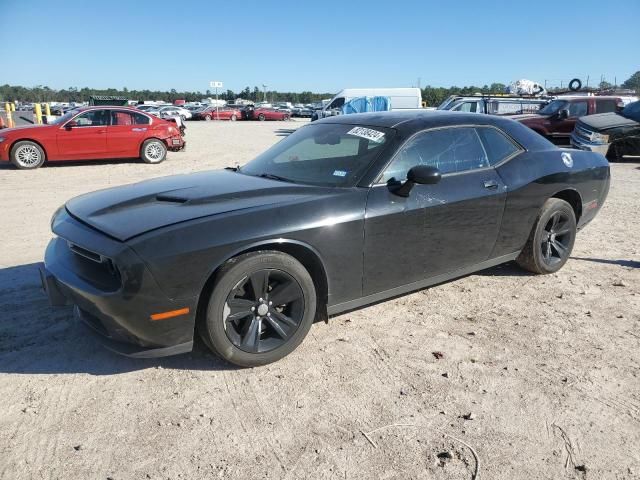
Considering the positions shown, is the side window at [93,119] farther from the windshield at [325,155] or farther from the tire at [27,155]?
the windshield at [325,155]

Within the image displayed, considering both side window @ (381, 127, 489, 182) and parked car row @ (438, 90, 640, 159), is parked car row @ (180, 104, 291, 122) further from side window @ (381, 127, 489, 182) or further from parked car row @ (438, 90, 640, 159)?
side window @ (381, 127, 489, 182)

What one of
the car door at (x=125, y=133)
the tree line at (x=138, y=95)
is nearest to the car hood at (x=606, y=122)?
the car door at (x=125, y=133)

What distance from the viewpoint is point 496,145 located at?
163 inches

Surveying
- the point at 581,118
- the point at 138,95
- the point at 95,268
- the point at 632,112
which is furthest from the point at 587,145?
the point at 138,95

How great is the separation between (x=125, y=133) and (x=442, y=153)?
10.3 metres

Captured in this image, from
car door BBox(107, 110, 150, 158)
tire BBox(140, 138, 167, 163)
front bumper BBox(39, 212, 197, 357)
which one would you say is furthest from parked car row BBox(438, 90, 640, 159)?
front bumper BBox(39, 212, 197, 357)

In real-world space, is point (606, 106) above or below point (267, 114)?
below

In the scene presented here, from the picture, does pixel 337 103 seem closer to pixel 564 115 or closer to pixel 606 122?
pixel 564 115

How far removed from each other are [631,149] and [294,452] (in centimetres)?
1337

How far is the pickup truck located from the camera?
14898 millimetres

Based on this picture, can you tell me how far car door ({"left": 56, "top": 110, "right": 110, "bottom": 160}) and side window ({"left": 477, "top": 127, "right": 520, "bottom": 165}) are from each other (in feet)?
33.5

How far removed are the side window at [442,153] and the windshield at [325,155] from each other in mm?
166

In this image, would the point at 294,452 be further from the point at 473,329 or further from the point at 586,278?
the point at 586,278

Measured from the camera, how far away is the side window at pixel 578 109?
15320 millimetres
